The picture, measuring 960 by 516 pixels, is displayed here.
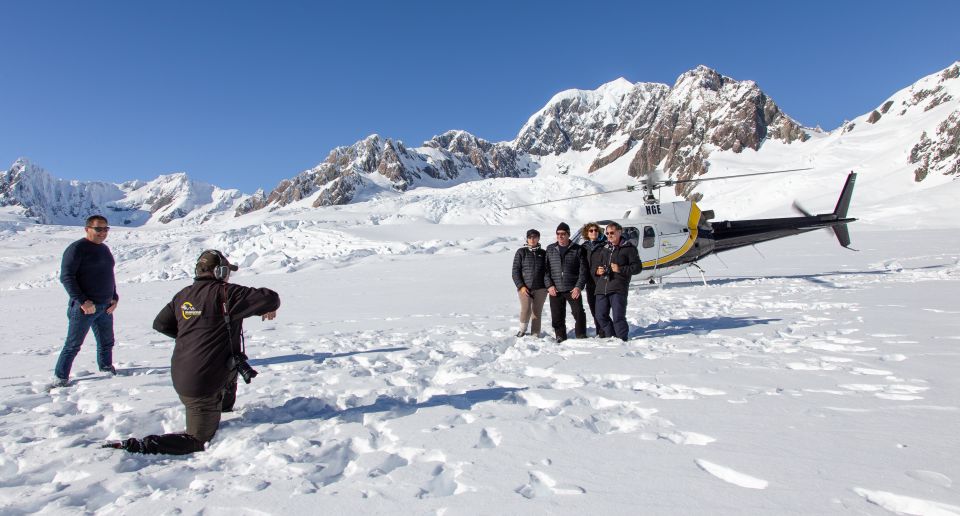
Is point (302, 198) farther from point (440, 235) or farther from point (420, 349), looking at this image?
point (420, 349)

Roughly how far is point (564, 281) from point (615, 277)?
26.4 inches

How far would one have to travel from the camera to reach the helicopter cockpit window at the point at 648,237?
11.4 meters

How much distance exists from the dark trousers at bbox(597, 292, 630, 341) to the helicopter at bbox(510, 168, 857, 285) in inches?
178

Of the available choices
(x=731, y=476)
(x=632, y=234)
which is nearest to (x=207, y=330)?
(x=731, y=476)

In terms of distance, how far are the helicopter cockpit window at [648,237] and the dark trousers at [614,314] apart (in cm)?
516

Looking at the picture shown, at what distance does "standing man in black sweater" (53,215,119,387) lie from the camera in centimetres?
494

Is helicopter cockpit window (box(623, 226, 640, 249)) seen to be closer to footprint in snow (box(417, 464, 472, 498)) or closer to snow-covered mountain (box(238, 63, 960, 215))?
footprint in snow (box(417, 464, 472, 498))

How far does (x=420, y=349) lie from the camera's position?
6.39 meters

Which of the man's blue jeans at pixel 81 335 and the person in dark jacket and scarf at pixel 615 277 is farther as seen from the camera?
the person in dark jacket and scarf at pixel 615 277

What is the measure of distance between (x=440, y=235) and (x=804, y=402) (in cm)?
3243

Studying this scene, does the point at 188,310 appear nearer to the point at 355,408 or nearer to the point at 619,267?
the point at 355,408

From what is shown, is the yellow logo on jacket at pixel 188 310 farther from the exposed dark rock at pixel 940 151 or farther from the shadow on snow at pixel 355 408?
the exposed dark rock at pixel 940 151

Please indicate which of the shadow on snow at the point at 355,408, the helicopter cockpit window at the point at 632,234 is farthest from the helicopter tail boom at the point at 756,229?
the shadow on snow at the point at 355,408

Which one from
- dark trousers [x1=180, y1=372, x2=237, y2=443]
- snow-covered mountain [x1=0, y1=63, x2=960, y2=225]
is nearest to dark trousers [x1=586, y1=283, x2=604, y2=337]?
dark trousers [x1=180, y1=372, x2=237, y2=443]
